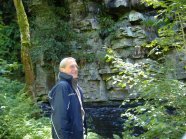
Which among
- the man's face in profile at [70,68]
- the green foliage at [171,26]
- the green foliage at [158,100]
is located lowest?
the green foliage at [158,100]

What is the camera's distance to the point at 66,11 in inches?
622

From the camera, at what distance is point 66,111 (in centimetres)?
339

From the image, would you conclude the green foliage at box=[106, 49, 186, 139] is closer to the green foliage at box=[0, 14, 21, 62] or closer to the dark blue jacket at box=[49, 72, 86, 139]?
the dark blue jacket at box=[49, 72, 86, 139]

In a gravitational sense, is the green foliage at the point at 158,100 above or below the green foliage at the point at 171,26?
below

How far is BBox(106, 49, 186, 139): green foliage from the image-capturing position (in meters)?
3.88

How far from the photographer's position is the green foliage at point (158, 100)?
3.88 m

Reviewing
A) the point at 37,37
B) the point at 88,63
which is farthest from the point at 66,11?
the point at 88,63

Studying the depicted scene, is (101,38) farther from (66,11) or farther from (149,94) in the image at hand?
(149,94)

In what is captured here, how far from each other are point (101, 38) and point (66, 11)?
259 cm

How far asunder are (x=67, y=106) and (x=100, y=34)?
11.5 meters

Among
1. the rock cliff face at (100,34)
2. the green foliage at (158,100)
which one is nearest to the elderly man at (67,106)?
the green foliage at (158,100)

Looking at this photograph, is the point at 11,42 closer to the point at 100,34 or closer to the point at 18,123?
the point at 100,34

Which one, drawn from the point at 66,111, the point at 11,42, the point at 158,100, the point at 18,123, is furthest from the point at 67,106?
the point at 11,42

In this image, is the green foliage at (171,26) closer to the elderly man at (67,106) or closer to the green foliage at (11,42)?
the elderly man at (67,106)
